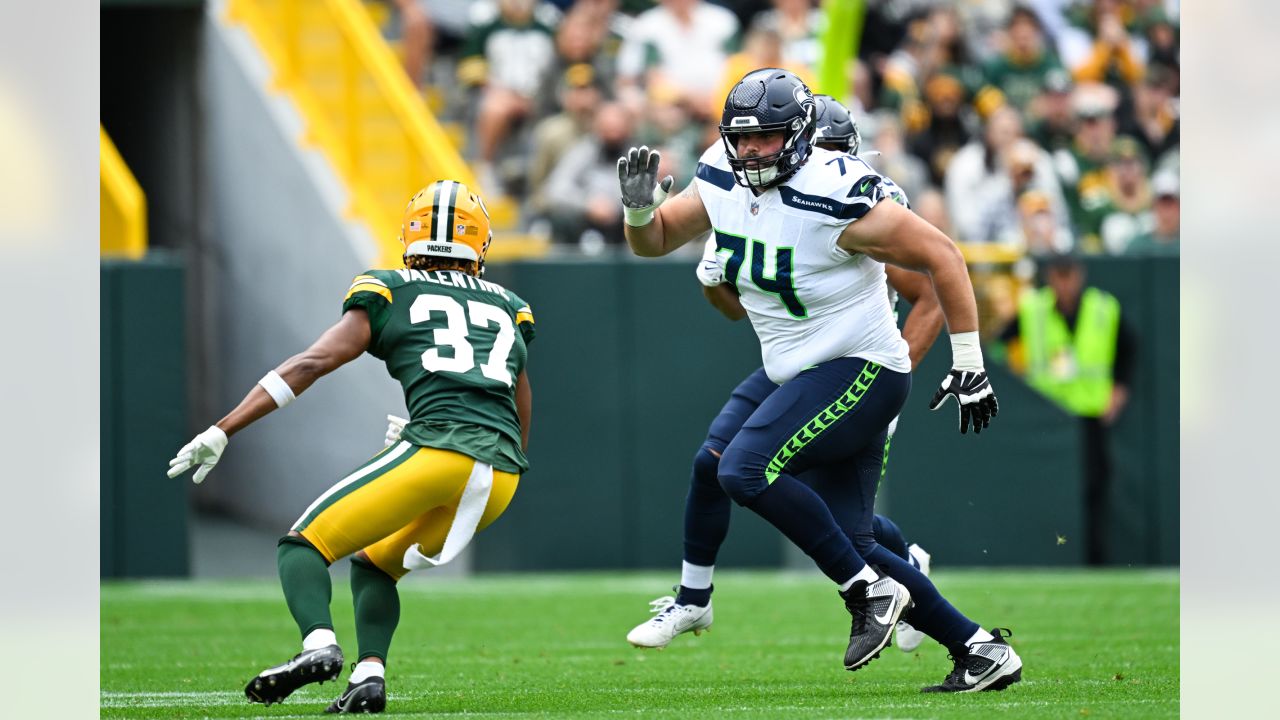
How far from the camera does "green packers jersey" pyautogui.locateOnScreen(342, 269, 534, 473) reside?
5160 millimetres

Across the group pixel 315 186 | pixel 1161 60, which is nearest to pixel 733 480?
pixel 315 186

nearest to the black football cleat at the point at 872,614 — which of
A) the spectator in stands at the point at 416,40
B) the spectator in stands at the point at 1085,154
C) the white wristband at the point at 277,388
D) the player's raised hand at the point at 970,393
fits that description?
the player's raised hand at the point at 970,393

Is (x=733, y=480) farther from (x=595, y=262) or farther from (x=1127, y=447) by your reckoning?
(x=1127, y=447)

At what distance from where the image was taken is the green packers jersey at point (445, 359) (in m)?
5.16

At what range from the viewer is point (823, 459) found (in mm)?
5430

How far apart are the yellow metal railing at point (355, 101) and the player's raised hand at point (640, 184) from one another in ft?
21.2

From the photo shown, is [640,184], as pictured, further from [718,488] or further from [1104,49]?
[1104,49]

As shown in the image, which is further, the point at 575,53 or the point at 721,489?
the point at 575,53

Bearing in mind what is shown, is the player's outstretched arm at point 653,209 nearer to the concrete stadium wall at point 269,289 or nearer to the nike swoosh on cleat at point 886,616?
the nike swoosh on cleat at point 886,616

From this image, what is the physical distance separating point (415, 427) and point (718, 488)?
1.14 metres

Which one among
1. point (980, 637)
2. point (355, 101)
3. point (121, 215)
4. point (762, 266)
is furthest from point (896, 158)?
point (980, 637)

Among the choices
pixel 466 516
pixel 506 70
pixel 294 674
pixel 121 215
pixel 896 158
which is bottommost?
pixel 294 674

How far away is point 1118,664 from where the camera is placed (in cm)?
630

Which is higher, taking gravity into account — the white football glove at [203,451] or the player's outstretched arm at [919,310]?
the player's outstretched arm at [919,310]
